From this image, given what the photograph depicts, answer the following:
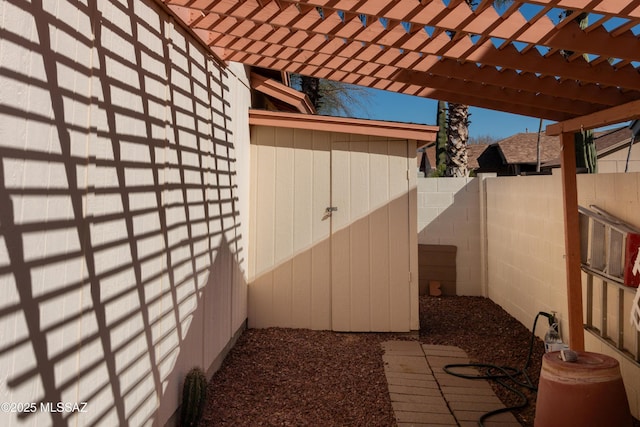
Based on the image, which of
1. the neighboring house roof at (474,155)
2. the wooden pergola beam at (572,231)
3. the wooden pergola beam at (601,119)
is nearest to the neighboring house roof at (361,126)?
the wooden pergola beam at (601,119)

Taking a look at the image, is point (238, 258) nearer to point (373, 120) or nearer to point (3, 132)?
point (373, 120)

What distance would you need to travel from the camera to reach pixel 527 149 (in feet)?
58.8

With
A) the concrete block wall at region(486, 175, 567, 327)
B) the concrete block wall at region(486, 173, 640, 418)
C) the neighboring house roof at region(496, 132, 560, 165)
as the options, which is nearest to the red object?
the concrete block wall at region(486, 173, 640, 418)

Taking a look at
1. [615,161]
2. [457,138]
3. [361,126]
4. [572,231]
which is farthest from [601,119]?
[615,161]

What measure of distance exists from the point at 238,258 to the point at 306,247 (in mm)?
832

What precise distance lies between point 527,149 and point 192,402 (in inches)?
715

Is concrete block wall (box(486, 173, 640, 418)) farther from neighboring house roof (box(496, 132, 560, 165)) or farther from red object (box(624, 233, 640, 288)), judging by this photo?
neighboring house roof (box(496, 132, 560, 165))

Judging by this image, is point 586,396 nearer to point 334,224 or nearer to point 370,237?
point 370,237

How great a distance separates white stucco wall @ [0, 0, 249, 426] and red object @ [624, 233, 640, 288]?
2817mm

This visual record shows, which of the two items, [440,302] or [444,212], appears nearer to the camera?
[440,302]

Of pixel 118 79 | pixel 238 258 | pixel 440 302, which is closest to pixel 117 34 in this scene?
pixel 118 79

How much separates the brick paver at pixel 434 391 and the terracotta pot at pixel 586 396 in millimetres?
722

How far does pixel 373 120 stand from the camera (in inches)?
188

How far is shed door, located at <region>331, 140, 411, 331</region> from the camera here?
191 inches
